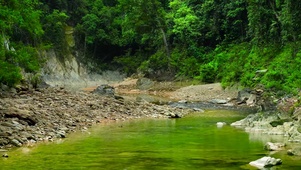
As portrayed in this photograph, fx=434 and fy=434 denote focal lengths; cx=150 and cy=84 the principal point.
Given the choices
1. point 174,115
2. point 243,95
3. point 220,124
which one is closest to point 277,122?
point 220,124

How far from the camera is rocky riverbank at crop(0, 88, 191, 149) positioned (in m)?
13.8

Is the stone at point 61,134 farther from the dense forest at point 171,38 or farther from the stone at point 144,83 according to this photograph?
the stone at point 144,83

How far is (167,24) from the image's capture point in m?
54.1

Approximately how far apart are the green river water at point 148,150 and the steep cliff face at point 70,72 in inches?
1647

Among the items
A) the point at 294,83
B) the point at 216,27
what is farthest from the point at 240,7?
the point at 294,83

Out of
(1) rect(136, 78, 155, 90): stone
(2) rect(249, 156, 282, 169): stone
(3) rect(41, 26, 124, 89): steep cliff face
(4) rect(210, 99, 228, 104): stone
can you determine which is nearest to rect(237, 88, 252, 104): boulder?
(4) rect(210, 99, 228, 104): stone

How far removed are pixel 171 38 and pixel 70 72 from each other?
15890 mm

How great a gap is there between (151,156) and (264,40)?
97.7 feet

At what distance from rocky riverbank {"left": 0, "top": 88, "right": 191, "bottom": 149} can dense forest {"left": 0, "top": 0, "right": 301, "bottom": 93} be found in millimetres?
3091

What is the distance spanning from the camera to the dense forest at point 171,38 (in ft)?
95.9

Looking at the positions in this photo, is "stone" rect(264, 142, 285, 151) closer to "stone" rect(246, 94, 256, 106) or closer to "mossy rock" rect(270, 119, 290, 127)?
"mossy rock" rect(270, 119, 290, 127)

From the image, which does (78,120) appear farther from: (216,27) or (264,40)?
(216,27)

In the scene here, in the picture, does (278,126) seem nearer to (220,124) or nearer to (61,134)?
(220,124)

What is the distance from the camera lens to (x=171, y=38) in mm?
55938
